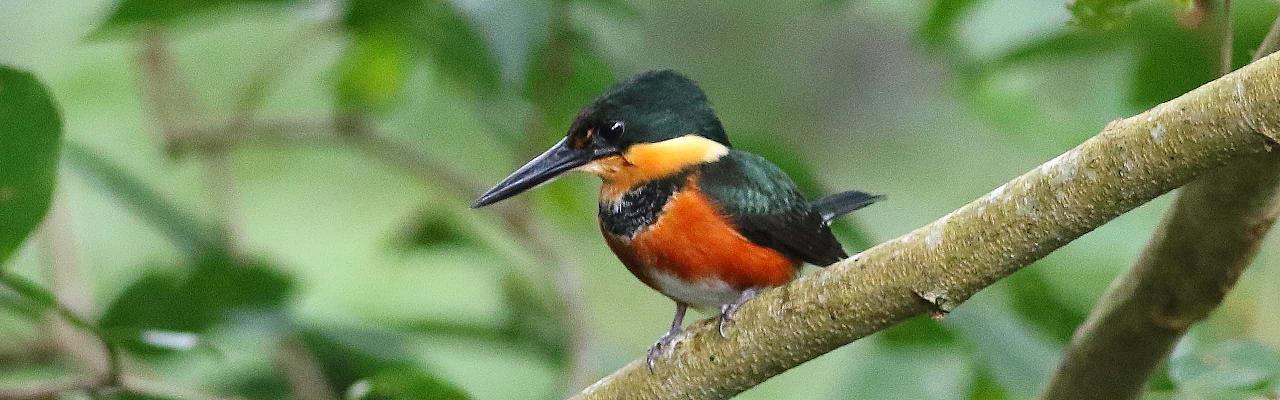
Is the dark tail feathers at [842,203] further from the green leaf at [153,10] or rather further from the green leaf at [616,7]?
the green leaf at [153,10]

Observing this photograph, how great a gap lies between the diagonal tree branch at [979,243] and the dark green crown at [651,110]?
624mm

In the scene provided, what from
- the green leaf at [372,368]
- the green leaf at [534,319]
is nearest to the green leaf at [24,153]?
the green leaf at [372,368]

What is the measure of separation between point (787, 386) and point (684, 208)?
313 centimetres

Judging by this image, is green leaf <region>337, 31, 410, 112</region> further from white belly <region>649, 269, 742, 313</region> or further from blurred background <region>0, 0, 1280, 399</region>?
white belly <region>649, 269, 742, 313</region>

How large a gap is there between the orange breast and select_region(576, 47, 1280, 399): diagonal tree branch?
1.44 ft

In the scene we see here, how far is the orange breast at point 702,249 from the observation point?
7.94 feet

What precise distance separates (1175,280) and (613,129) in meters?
0.99

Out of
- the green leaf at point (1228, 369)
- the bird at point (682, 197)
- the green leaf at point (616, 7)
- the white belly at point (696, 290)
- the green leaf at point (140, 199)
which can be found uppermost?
the green leaf at point (616, 7)

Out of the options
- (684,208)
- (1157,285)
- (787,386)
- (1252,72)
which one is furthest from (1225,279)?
(787,386)

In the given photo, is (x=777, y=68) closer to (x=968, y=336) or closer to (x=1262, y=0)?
(x=1262, y=0)

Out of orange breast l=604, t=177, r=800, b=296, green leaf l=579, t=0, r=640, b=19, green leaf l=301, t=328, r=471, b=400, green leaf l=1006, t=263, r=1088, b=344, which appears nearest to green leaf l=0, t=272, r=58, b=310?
green leaf l=301, t=328, r=471, b=400

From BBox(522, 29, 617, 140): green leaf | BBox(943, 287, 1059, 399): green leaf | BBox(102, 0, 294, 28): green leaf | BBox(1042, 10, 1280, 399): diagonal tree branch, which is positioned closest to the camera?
BBox(1042, 10, 1280, 399): diagonal tree branch

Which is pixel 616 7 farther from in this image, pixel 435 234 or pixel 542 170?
pixel 435 234

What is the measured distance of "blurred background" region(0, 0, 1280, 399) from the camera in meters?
2.83
